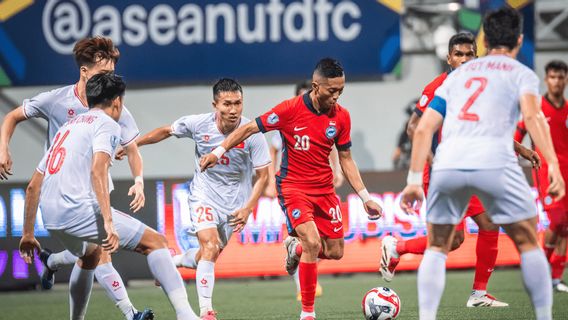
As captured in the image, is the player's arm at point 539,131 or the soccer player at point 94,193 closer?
the player's arm at point 539,131

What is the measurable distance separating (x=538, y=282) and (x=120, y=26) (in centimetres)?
1128

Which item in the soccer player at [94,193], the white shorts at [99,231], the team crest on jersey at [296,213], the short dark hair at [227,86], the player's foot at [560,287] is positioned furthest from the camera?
the player's foot at [560,287]

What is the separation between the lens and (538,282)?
5.70 m

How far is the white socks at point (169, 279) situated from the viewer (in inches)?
261

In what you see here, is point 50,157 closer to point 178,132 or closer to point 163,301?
point 178,132

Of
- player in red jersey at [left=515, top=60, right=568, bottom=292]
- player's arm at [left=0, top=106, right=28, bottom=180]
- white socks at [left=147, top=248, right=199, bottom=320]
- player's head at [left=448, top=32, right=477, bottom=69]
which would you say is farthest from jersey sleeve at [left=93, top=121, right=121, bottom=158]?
player in red jersey at [left=515, top=60, right=568, bottom=292]

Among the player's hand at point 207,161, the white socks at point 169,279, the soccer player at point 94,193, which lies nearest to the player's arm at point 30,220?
the soccer player at point 94,193

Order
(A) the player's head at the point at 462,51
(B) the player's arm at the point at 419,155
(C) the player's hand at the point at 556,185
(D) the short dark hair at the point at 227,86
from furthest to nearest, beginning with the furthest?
(D) the short dark hair at the point at 227,86, (A) the player's head at the point at 462,51, (B) the player's arm at the point at 419,155, (C) the player's hand at the point at 556,185

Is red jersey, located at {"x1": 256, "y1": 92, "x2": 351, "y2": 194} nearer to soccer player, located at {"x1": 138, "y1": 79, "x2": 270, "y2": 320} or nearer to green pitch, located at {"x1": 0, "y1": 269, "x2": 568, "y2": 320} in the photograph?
soccer player, located at {"x1": 138, "y1": 79, "x2": 270, "y2": 320}

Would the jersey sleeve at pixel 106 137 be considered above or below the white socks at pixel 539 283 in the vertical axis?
above

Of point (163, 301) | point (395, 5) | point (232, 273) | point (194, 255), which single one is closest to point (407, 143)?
point (395, 5)

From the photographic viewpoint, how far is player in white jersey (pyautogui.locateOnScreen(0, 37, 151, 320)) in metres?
7.56

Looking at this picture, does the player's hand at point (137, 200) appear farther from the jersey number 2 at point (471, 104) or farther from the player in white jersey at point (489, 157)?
the jersey number 2 at point (471, 104)

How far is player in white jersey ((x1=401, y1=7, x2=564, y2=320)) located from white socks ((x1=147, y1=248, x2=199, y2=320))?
1.61 meters
